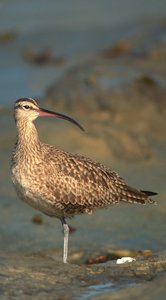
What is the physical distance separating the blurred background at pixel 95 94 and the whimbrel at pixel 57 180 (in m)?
0.68

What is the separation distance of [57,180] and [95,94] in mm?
5579

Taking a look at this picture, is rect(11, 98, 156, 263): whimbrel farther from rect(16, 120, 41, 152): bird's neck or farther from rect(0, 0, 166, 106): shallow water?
rect(0, 0, 166, 106): shallow water

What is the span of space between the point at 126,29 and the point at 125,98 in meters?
5.75

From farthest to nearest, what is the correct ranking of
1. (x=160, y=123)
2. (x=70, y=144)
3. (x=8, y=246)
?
(x=160, y=123), (x=70, y=144), (x=8, y=246)

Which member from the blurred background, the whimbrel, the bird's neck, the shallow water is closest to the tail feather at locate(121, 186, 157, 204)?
the whimbrel

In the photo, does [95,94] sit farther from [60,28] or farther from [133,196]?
[60,28]

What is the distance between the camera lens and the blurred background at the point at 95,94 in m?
10.3

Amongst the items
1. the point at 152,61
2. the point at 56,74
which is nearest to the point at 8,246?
the point at 152,61

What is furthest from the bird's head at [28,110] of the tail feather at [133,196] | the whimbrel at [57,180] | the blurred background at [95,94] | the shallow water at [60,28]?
the shallow water at [60,28]

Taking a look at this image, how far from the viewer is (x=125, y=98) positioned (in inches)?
563

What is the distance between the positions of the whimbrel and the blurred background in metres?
0.68

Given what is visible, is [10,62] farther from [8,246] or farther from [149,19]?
[8,246]

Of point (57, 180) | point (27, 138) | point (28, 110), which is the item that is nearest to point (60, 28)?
point (28, 110)

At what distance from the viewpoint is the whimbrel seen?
28.9 ft
